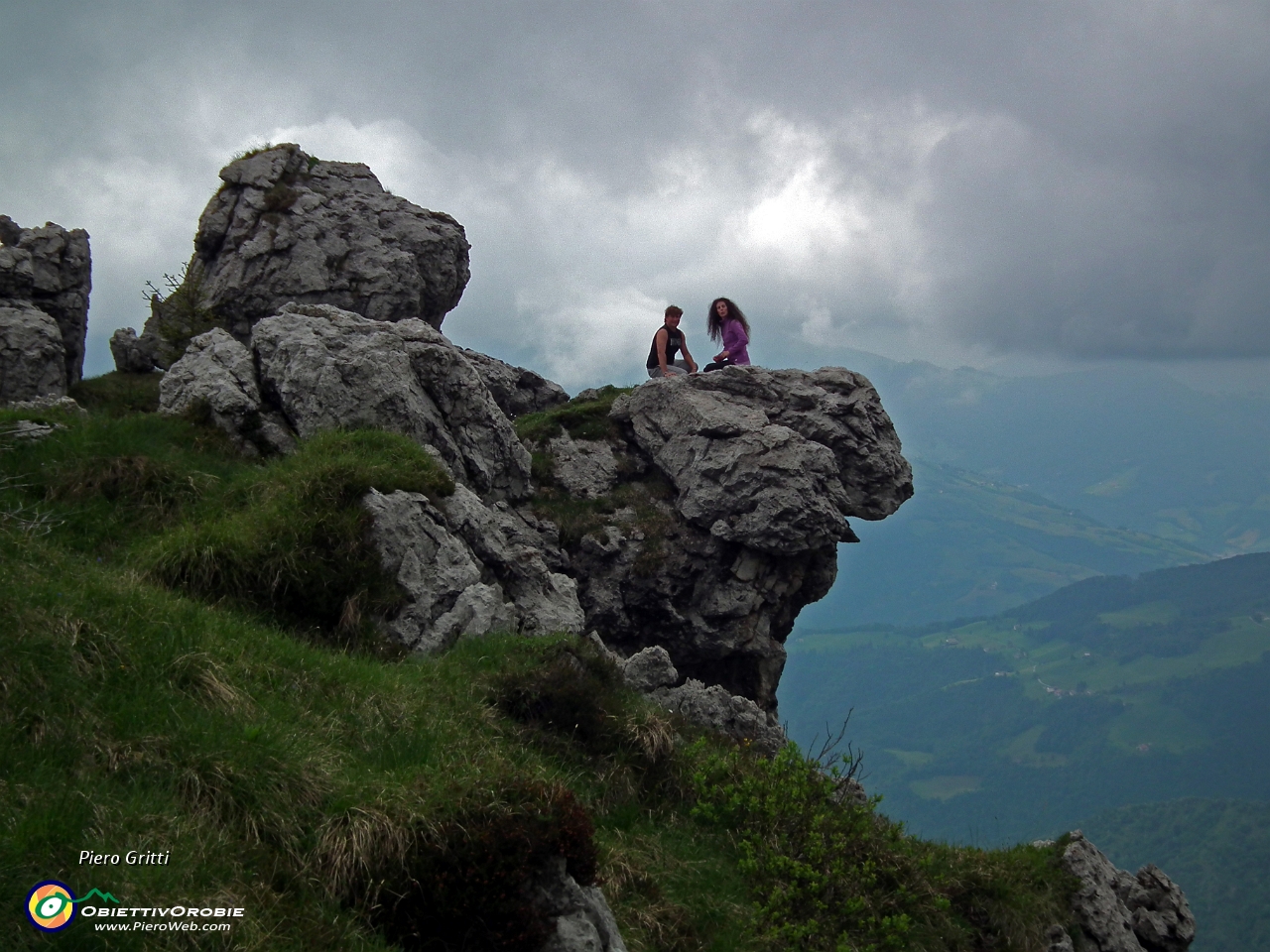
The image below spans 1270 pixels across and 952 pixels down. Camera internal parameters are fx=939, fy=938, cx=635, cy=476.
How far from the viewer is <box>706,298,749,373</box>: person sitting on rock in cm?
2966

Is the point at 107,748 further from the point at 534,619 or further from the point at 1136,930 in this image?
the point at 1136,930

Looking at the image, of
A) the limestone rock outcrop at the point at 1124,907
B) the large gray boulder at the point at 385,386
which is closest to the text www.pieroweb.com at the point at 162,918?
the large gray boulder at the point at 385,386

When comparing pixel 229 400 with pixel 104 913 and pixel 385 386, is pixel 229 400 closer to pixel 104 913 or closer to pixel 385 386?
pixel 385 386

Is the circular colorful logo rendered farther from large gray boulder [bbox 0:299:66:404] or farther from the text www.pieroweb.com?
large gray boulder [bbox 0:299:66:404]

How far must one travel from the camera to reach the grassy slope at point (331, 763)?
772cm

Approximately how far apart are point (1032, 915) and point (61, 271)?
2932cm

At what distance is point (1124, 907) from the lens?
55.0ft

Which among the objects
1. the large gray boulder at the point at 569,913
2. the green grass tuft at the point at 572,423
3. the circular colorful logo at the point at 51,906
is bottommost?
the circular colorful logo at the point at 51,906

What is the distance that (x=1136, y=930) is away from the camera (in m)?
16.8

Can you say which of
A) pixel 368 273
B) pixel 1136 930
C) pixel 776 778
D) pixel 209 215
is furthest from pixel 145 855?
pixel 209 215

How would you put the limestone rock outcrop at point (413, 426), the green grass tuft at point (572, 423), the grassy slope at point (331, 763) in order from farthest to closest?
1. the green grass tuft at point (572, 423)
2. the limestone rock outcrop at point (413, 426)
3. the grassy slope at point (331, 763)

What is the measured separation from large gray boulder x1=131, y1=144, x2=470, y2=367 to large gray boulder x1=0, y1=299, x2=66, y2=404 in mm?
3146

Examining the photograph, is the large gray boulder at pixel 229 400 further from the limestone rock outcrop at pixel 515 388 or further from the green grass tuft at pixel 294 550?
the limestone rock outcrop at pixel 515 388

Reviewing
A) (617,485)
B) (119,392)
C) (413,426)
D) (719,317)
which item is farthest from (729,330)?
(119,392)
